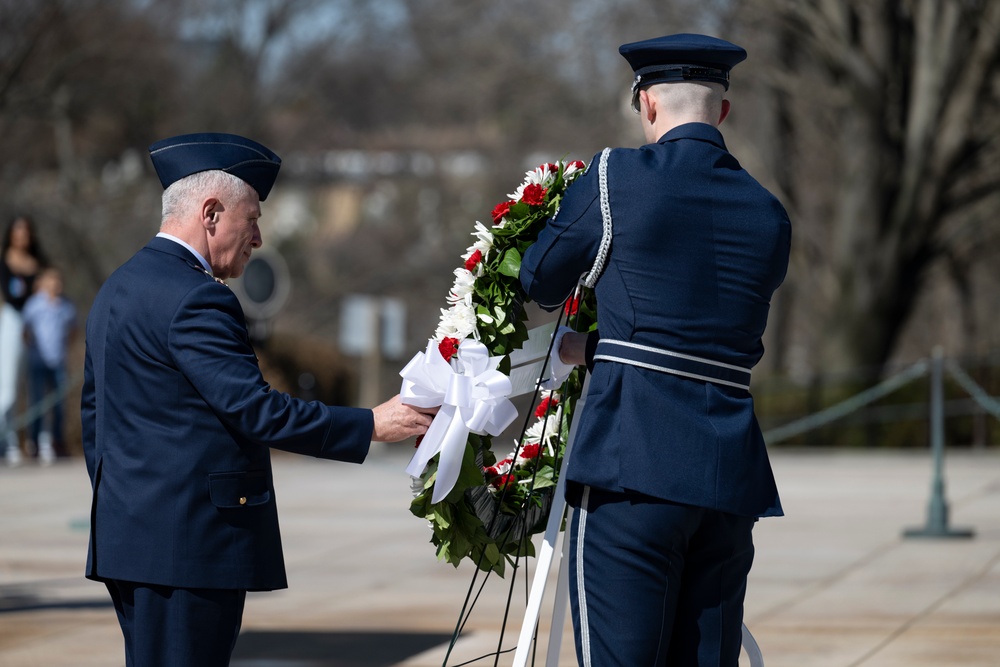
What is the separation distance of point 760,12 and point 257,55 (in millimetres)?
15271

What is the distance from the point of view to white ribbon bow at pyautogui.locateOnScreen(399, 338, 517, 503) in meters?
3.67

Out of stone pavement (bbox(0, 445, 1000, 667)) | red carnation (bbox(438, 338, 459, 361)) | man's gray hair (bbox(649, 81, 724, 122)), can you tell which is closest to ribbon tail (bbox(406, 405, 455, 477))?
red carnation (bbox(438, 338, 459, 361))

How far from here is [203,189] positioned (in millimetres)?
3576

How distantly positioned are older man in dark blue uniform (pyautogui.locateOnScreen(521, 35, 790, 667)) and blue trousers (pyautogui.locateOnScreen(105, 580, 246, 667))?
842 millimetres

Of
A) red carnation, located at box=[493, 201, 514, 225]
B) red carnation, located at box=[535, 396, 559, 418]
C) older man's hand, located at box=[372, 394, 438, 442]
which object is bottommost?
older man's hand, located at box=[372, 394, 438, 442]

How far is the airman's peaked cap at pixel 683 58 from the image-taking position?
3312mm

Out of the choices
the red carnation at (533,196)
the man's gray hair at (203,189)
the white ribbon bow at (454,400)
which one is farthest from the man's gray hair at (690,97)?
the man's gray hair at (203,189)

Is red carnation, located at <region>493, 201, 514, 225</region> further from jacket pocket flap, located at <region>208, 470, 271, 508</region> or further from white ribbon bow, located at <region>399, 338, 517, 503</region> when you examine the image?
jacket pocket flap, located at <region>208, 470, 271, 508</region>

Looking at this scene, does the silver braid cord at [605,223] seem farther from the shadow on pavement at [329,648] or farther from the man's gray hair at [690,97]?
the shadow on pavement at [329,648]

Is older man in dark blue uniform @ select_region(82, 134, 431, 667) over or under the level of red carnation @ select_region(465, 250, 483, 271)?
under

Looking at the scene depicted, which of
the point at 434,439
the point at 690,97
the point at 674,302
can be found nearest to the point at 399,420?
the point at 434,439

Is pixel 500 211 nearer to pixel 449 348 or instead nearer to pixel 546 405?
pixel 449 348

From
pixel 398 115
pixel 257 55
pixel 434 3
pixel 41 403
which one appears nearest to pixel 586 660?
pixel 41 403

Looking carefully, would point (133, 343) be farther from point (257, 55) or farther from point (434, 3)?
point (434, 3)
